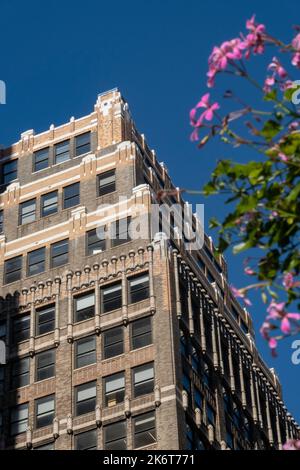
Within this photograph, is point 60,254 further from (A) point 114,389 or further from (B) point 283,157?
(B) point 283,157

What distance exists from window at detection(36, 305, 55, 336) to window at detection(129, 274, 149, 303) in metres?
5.02

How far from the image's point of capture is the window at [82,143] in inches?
3049

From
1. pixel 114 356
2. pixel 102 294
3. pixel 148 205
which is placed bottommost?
pixel 114 356

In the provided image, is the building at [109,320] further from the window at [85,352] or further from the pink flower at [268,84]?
the pink flower at [268,84]

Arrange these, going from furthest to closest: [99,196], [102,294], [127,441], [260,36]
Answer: [99,196]
[102,294]
[127,441]
[260,36]

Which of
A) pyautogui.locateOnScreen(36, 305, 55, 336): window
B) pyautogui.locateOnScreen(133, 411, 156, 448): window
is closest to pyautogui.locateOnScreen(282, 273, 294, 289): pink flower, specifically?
pyautogui.locateOnScreen(133, 411, 156, 448): window

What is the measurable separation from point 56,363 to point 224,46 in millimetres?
49975

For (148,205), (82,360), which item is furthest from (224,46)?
(148,205)

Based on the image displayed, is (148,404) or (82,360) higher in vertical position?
(82,360)

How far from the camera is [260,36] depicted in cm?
1559

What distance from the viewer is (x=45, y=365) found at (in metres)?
65.2

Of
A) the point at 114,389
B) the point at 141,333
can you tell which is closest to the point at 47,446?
the point at 114,389

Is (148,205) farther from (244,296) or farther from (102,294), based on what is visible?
(244,296)

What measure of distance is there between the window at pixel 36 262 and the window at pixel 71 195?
365 cm
